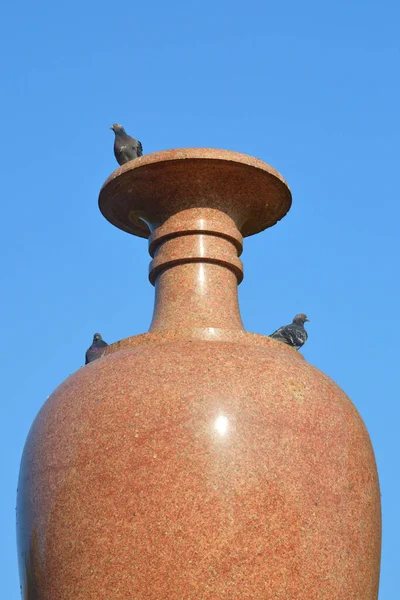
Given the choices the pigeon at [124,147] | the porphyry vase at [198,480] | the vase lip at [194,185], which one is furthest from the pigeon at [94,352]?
the pigeon at [124,147]

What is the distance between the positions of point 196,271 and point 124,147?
7.80 ft

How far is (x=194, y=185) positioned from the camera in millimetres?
6168

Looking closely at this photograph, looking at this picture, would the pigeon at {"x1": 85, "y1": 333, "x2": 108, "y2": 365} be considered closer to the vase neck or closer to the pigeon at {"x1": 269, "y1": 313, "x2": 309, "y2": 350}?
the vase neck

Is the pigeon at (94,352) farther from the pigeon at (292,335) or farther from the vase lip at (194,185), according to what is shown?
the pigeon at (292,335)

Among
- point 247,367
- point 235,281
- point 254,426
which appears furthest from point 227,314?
point 254,426

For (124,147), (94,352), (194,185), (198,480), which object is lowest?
(198,480)

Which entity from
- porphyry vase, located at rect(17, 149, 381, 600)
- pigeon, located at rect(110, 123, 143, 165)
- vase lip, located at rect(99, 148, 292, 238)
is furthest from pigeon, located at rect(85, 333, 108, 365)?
pigeon, located at rect(110, 123, 143, 165)

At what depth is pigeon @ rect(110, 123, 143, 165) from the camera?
26.3ft

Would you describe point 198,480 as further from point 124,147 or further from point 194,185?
point 124,147

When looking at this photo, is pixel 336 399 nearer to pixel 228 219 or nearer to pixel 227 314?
pixel 227 314

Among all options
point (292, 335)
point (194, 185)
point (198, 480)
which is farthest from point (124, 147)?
point (198, 480)

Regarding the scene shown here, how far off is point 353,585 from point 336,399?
103 centimetres

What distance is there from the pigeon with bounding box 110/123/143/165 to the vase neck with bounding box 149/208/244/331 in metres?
1.90

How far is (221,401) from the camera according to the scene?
489 centimetres
